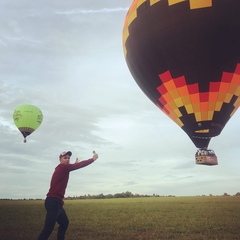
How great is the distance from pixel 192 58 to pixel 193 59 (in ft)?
0.24

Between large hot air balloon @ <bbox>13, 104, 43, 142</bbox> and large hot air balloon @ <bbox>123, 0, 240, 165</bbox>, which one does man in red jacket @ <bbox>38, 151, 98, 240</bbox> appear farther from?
large hot air balloon @ <bbox>13, 104, 43, 142</bbox>

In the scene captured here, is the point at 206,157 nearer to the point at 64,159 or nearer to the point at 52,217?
the point at 64,159

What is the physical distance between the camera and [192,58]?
1616 cm

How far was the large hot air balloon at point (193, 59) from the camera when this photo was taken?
15.6 metres

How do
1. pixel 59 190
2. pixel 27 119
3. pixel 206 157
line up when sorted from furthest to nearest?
pixel 27 119 < pixel 206 157 < pixel 59 190

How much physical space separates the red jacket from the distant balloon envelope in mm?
10785

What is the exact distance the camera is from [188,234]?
33.8ft

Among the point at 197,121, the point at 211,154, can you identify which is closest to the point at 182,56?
the point at 197,121

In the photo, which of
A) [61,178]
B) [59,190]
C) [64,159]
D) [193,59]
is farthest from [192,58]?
[59,190]

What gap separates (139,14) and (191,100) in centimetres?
556

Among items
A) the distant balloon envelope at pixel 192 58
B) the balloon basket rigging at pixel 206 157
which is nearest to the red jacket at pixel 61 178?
the distant balloon envelope at pixel 192 58

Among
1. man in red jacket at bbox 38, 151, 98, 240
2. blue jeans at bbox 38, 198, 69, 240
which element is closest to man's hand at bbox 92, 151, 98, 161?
man in red jacket at bbox 38, 151, 98, 240

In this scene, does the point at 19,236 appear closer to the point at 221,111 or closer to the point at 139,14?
the point at 221,111

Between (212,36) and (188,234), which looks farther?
(212,36)
